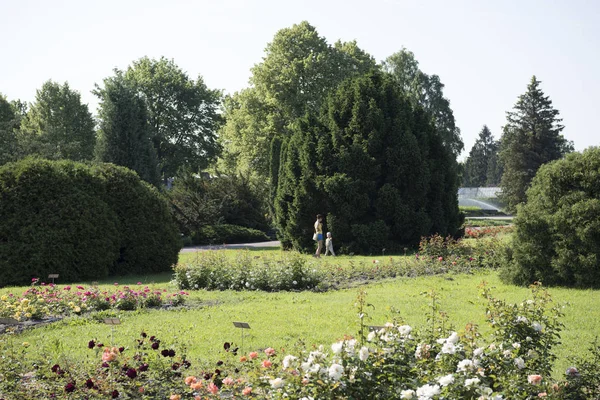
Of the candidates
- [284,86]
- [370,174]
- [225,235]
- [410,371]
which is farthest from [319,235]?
[284,86]

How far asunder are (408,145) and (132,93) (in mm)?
17183

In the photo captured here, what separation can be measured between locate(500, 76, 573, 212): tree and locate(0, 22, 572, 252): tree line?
0.36ft

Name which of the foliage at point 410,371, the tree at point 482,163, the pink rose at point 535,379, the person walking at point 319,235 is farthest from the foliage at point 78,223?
the tree at point 482,163

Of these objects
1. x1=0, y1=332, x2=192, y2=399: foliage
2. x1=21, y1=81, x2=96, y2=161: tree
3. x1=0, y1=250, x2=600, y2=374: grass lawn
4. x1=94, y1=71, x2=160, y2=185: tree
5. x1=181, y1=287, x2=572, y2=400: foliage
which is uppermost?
x1=21, y1=81, x2=96, y2=161: tree

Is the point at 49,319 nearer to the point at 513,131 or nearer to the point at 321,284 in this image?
the point at 321,284

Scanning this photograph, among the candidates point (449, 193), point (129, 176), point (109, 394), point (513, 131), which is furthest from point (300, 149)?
point (513, 131)

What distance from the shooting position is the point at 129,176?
17375 mm

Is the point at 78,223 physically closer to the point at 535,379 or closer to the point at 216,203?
the point at 535,379

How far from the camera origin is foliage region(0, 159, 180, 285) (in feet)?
49.0

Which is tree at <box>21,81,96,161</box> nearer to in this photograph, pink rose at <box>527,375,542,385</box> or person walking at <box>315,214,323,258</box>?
person walking at <box>315,214,323,258</box>

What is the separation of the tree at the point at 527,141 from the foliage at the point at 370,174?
28750 mm

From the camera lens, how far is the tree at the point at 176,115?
50.1 metres

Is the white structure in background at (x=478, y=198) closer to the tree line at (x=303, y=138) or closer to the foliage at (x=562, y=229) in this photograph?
the tree line at (x=303, y=138)

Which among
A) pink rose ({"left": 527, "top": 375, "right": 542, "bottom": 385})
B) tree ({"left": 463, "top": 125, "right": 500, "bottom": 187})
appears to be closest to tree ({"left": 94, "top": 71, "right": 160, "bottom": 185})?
pink rose ({"left": 527, "top": 375, "right": 542, "bottom": 385})
